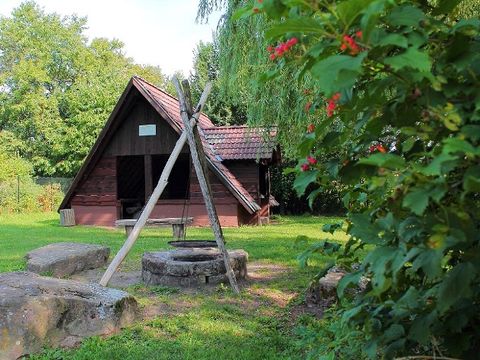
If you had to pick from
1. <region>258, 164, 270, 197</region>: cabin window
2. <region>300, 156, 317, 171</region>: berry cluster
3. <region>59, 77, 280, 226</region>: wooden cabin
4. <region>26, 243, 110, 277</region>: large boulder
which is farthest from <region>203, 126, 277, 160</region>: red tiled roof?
<region>300, 156, 317, 171</region>: berry cluster

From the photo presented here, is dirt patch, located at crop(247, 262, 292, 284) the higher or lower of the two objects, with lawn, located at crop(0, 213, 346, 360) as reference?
lower

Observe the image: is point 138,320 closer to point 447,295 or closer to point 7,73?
point 447,295

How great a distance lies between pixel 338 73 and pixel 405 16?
27 centimetres

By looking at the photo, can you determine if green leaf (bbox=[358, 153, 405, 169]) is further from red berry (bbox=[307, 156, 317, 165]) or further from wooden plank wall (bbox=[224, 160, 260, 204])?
wooden plank wall (bbox=[224, 160, 260, 204])

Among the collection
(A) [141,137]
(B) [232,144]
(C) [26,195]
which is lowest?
(C) [26,195]

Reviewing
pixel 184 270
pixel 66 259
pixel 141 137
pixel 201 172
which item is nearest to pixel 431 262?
Answer: pixel 201 172

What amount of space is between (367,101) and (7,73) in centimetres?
4242

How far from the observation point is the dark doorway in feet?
58.4

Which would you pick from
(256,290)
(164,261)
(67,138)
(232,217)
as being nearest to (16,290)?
(164,261)

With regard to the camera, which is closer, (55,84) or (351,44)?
(351,44)

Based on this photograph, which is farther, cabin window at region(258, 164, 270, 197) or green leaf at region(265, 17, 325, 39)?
cabin window at region(258, 164, 270, 197)

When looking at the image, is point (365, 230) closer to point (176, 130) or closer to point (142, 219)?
point (142, 219)

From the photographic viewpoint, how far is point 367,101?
4.98 ft

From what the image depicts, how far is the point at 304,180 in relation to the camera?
1696mm
